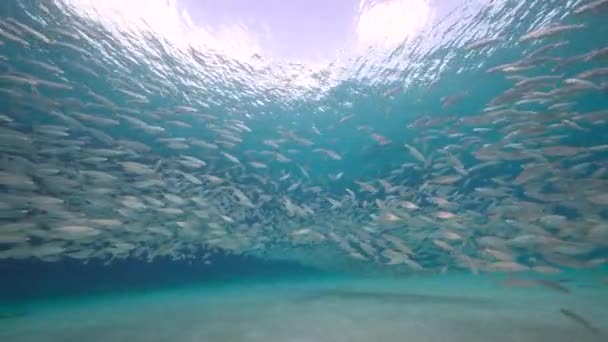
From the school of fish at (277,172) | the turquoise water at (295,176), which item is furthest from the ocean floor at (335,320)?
the school of fish at (277,172)

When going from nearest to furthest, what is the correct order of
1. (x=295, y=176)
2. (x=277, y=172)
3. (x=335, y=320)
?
(x=335, y=320), (x=277, y=172), (x=295, y=176)

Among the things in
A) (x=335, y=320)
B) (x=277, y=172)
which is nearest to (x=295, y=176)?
(x=277, y=172)

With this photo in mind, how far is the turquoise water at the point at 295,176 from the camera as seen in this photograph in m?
8.68

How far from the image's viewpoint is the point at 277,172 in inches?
811

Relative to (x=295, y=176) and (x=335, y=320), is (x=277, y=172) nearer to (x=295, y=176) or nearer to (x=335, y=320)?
(x=295, y=176)

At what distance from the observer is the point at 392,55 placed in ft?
49.9

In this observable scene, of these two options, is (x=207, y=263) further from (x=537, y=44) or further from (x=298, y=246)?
(x=537, y=44)

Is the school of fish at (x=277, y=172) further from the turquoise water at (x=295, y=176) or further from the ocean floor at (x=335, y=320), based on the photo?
the ocean floor at (x=335, y=320)

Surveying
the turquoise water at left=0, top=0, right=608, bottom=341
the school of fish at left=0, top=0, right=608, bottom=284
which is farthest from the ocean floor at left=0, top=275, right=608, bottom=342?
the school of fish at left=0, top=0, right=608, bottom=284

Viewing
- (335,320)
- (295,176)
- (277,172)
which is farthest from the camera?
(295,176)

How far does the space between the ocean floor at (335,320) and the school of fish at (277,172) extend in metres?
1.24

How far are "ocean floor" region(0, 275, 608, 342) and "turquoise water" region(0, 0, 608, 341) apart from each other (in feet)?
0.30

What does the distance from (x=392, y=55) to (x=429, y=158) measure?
4931mm

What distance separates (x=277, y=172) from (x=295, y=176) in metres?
1.67
